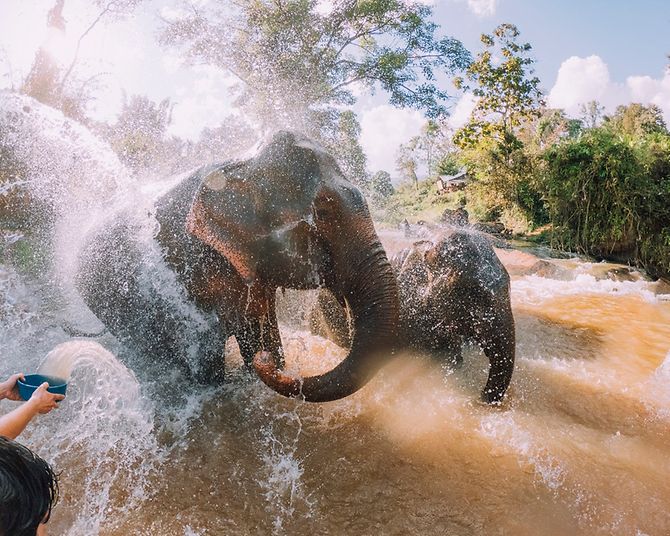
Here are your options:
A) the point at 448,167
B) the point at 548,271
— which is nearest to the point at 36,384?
the point at 548,271

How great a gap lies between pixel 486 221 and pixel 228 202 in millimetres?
19662

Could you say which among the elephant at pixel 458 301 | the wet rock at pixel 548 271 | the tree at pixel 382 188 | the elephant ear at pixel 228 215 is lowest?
the tree at pixel 382 188

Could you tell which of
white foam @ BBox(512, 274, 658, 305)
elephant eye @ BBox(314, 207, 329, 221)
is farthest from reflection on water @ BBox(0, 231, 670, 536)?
white foam @ BBox(512, 274, 658, 305)

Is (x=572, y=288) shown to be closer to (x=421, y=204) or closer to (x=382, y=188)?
(x=421, y=204)

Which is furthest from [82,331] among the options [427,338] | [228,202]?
[427,338]

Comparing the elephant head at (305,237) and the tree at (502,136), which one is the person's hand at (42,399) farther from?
the tree at (502,136)

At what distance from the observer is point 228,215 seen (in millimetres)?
3420

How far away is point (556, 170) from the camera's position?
52.7 feet

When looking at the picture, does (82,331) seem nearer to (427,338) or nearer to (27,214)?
(427,338)

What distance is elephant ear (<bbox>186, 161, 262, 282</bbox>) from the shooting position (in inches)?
135

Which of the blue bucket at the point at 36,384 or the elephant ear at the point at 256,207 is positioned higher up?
the elephant ear at the point at 256,207

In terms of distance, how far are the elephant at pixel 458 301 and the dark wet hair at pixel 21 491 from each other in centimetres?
351

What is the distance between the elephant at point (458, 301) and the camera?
4.05 meters

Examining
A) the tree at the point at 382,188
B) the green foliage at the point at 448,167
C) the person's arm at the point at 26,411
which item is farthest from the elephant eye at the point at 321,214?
the green foliage at the point at 448,167
